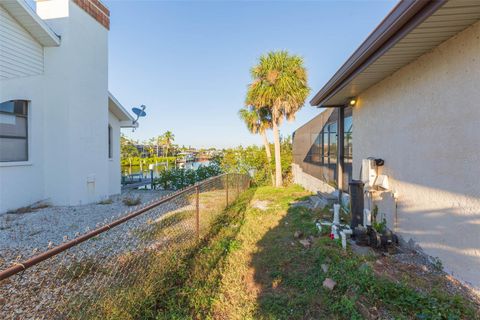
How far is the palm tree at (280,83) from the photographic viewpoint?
12.0m

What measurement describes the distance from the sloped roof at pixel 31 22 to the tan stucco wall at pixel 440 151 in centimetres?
836

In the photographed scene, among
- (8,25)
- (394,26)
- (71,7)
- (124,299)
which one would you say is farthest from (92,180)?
(394,26)

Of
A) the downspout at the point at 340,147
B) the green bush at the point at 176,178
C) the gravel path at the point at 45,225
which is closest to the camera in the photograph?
the gravel path at the point at 45,225

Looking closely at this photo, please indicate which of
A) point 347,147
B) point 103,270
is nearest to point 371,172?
point 347,147

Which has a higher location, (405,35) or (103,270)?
(405,35)

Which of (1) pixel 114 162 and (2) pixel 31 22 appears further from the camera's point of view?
(1) pixel 114 162

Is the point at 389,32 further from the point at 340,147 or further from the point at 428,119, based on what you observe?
the point at 340,147

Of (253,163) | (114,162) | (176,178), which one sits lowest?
(176,178)

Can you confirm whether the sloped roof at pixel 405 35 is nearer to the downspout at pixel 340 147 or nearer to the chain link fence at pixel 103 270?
the downspout at pixel 340 147

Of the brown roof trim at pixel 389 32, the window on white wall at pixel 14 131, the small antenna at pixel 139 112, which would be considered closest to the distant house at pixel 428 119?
the brown roof trim at pixel 389 32

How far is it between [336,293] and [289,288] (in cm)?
53

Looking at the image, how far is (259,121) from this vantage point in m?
14.2

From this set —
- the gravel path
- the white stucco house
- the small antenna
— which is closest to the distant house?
the gravel path

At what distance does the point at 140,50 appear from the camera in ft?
33.6
